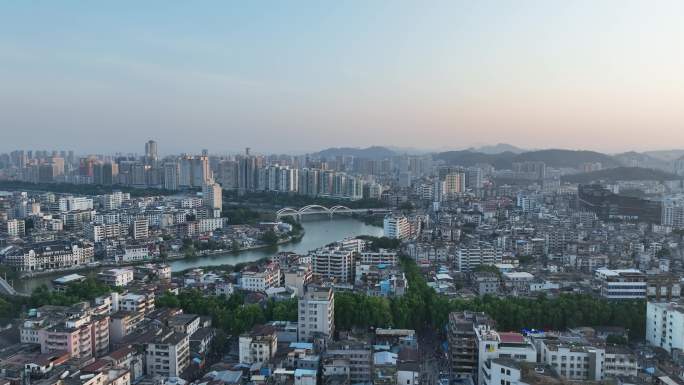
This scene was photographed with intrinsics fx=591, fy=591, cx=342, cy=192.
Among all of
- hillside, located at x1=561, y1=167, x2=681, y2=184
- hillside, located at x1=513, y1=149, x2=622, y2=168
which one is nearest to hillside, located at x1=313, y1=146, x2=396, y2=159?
hillside, located at x1=513, y1=149, x2=622, y2=168

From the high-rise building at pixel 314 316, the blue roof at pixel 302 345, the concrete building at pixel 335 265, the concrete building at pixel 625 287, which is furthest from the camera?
the concrete building at pixel 335 265

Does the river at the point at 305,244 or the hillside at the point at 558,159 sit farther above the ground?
the hillside at the point at 558,159

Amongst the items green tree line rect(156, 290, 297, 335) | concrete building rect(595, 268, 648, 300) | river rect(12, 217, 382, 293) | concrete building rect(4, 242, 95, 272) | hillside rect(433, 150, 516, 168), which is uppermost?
hillside rect(433, 150, 516, 168)

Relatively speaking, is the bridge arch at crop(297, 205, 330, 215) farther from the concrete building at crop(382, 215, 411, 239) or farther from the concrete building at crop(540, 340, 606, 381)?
the concrete building at crop(540, 340, 606, 381)

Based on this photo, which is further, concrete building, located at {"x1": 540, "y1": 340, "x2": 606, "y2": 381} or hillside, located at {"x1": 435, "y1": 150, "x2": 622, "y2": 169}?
hillside, located at {"x1": 435, "y1": 150, "x2": 622, "y2": 169}

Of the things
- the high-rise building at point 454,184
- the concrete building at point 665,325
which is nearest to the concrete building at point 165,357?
the concrete building at point 665,325

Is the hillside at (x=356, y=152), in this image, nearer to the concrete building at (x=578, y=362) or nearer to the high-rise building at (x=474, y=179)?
the high-rise building at (x=474, y=179)

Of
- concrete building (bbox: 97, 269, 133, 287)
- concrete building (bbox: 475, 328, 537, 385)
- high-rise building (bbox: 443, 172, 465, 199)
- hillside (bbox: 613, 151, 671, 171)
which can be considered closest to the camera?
concrete building (bbox: 475, 328, 537, 385)

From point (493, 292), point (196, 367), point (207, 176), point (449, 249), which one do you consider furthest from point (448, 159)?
point (196, 367)
